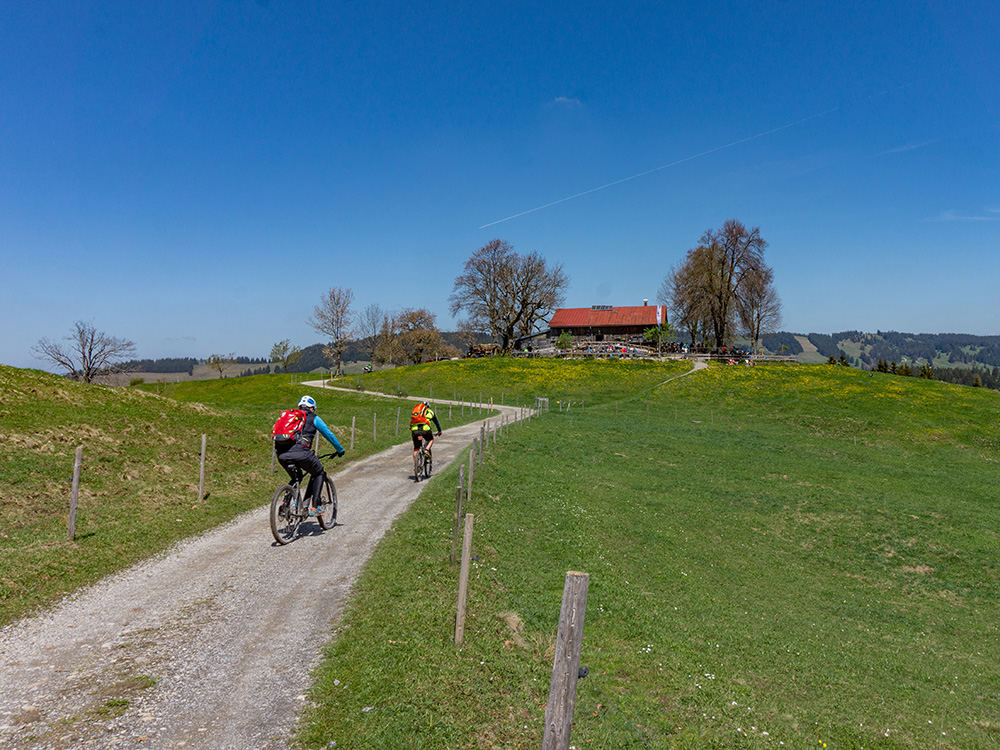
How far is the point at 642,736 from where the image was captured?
749cm

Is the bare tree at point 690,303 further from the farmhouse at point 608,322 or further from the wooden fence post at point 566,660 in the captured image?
the wooden fence post at point 566,660

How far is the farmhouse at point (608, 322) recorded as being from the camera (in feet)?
372

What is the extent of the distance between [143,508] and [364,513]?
645 centimetres

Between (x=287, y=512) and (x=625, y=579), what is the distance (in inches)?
360

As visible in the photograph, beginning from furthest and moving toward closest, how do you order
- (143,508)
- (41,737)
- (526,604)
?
(143,508)
(526,604)
(41,737)

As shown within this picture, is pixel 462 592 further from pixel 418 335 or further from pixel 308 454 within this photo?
pixel 418 335

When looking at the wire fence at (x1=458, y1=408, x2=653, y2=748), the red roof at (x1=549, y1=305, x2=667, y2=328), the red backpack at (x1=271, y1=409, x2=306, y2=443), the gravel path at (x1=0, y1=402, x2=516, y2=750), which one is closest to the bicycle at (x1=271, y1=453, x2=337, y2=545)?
the gravel path at (x1=0, y1=402, x2=516, y2=750)

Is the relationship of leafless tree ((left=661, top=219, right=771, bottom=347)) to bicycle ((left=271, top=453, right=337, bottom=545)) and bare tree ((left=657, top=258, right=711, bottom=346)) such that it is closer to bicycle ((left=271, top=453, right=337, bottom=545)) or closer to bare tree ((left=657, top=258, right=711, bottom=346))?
bare tree ((left=657, top=258, right=711, bottom=346))

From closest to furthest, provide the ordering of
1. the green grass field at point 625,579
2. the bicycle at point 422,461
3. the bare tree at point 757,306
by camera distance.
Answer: the green grass field at point 625,579 < the bicycle at point 422,461 < the bare tree at point 757,306

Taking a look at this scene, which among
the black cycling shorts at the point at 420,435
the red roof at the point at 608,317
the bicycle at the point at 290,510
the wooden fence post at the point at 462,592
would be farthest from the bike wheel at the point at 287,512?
the red roof at the point at 608,317

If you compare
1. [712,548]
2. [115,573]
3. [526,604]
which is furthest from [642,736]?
[712,548]

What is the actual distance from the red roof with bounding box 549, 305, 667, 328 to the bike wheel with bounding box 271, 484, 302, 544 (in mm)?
105202

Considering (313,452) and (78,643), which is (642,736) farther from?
(313,452)

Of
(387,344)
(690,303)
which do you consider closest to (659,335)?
(690,303)
